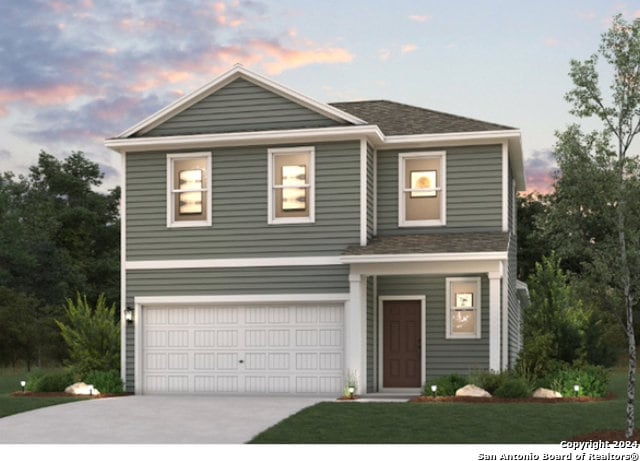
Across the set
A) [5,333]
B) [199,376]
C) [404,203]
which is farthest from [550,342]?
[5,333]

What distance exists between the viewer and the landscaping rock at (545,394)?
20922 millimetres

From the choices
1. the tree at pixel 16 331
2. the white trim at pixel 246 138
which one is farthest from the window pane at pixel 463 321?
the tree at pixel 16 331

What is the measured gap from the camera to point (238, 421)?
1791cm

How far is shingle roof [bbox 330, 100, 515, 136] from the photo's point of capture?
2428cm

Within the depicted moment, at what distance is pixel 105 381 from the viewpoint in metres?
24.2

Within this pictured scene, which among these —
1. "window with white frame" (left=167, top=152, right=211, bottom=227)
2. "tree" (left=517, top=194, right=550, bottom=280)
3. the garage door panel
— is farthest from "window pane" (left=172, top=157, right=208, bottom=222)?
"tree" (left=517, top=194, right=550, bottom=280)

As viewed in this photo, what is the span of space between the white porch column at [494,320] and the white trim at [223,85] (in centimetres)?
469

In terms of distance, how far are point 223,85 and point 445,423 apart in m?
10.9

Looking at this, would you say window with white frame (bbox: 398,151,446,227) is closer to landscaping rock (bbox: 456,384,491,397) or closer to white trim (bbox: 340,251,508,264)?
white trim (bbox: 340,251,508,264)

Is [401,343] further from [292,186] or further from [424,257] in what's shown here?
[292,186]

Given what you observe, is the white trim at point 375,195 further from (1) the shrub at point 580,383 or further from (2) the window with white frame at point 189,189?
(1) the shrub at point 580,383

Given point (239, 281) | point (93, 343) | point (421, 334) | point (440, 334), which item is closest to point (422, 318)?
point (421, 334)

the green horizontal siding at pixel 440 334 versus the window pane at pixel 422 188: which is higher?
the window pane at pixel 422 188

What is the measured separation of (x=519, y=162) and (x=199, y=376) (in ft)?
32.1
